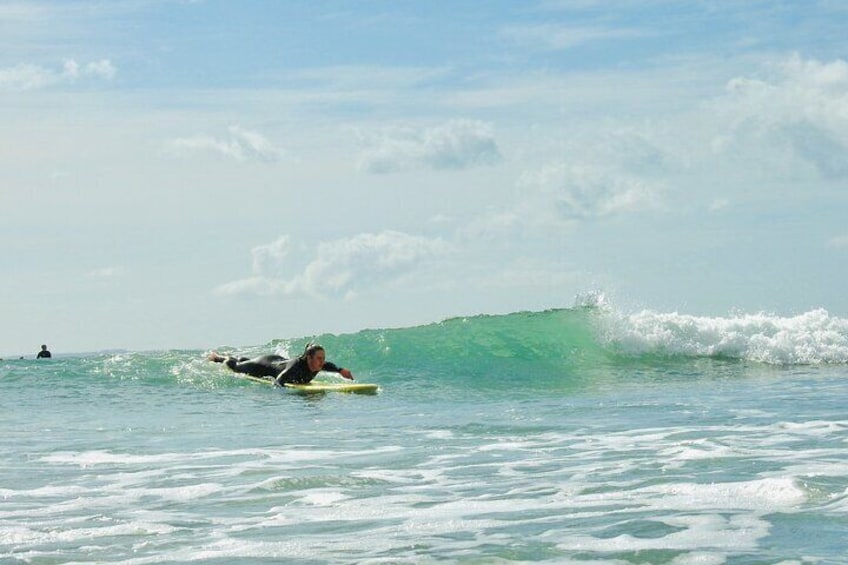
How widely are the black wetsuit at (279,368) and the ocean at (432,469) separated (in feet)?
1.64

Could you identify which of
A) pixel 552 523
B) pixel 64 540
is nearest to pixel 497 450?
pixel 552 523

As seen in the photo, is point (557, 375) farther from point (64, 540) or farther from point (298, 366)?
point (64, 540)

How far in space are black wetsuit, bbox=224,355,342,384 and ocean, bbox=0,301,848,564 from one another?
500 mm

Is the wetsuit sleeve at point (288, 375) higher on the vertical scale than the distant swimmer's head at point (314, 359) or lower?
lower

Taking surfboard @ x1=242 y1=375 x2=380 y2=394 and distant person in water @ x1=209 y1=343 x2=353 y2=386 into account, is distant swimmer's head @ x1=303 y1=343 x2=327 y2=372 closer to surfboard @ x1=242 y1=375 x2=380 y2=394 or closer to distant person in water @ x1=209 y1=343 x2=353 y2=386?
distant person in water @ x1=209 y1=343 x2=353 y2=386

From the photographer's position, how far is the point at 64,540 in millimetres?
7945

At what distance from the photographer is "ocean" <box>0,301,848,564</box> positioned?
7.41 meters

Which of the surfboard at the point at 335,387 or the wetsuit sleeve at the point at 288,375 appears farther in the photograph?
the wetsuit sleeve at the point at 288,375

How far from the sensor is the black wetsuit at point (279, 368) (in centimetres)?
2188

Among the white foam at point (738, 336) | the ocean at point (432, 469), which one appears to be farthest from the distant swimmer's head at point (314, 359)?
the white foam at point (738, 336)

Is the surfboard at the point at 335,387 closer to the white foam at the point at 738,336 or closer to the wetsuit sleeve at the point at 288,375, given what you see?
the wetsuit sleeve at the point at 288,375

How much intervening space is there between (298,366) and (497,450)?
10231 millimetres

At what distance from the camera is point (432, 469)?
10.9m

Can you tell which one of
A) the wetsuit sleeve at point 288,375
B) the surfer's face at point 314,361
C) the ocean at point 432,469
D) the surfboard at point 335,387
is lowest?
the ocean at point 432,469
